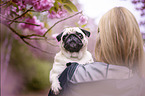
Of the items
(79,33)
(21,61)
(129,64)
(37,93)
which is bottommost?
(37,93)

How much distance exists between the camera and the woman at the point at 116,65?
490 mm

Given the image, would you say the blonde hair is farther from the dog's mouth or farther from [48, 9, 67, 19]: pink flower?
[48, 9, 67, 19]: pink flower

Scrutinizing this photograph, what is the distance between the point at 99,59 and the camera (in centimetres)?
54

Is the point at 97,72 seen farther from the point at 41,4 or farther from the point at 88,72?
the point at 41,4

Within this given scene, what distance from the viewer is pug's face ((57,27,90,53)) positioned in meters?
0.78

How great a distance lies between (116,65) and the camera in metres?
0.50

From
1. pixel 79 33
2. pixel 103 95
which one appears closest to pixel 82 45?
pixel 79 33

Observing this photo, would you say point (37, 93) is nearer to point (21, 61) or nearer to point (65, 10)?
point (21, 61)

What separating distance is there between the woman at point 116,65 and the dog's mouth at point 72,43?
270 mm

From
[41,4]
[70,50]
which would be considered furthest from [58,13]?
[70,50]

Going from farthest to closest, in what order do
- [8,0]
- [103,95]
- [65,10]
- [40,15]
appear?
[40,15]
[65,10]
[8,0]
[103,95]

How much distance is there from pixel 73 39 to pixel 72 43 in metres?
0.02

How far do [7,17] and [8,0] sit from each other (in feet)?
0.36

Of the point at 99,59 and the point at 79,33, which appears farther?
the point at 79,33
